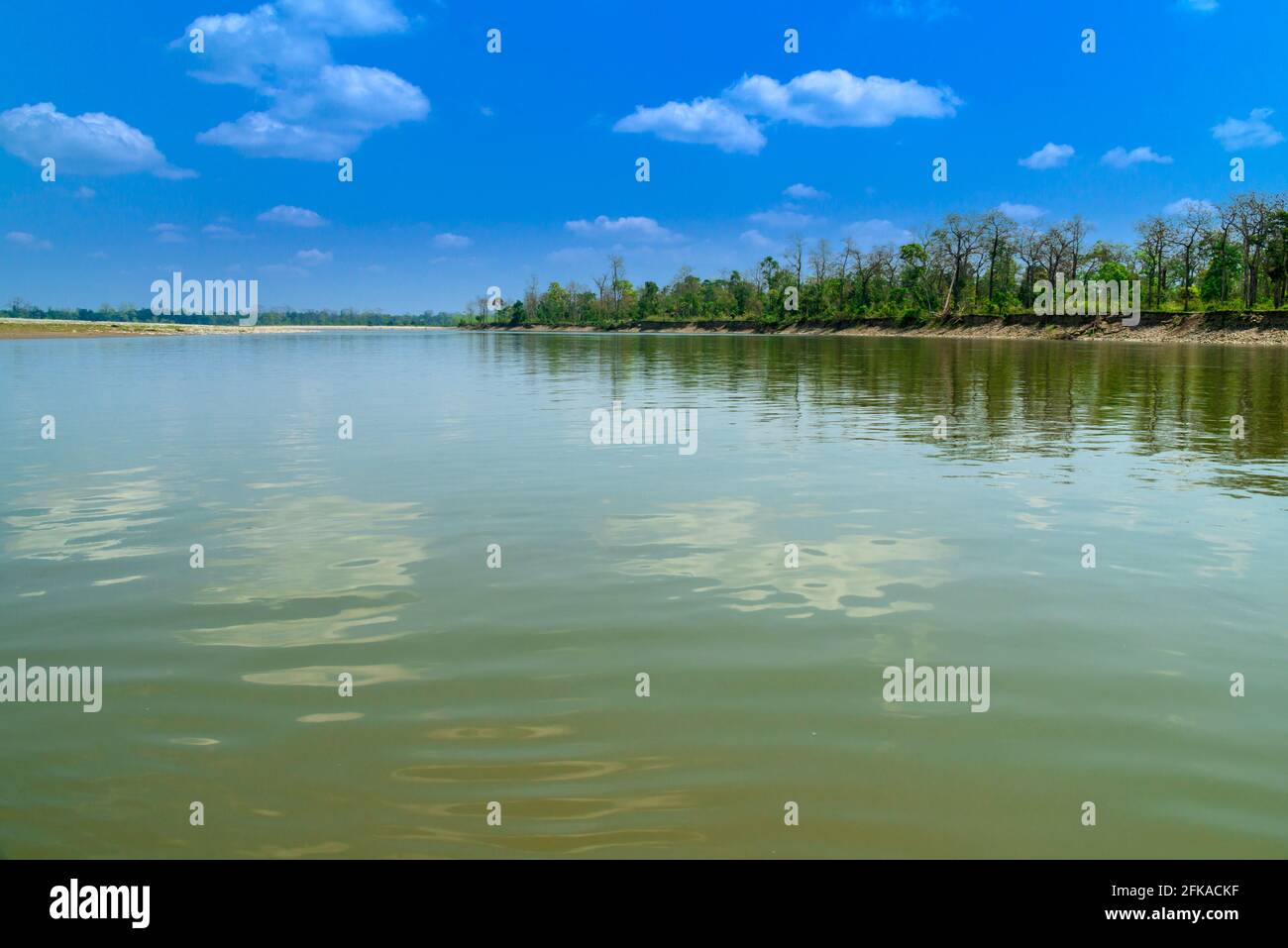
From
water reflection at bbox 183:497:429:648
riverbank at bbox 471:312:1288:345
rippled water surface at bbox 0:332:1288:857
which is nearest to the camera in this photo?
rippled water surface at bbox 0:332:1288:857

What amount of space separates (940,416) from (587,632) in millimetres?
17593

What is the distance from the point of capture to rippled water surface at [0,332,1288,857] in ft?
15.4

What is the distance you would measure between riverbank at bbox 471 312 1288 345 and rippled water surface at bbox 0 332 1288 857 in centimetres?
7795

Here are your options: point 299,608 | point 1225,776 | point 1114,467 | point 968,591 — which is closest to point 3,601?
point 299,608

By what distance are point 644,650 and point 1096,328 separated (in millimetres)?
98187

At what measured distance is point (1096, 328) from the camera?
300 feet

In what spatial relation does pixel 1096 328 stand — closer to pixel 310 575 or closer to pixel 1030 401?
pixel 1030 401

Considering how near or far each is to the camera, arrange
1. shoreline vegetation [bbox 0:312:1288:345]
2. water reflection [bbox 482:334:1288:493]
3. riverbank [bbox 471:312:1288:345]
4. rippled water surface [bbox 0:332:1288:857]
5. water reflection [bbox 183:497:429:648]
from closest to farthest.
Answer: rippled water surface [bbox 0:332:1288:857]
water reflection [bbox 183:497:429:648]
water reflection [bbox 482:334:1288:493]
riverbank [bbox 471:312:1288:345]
shoreline vegetation [bbox 0:312:1288:345]

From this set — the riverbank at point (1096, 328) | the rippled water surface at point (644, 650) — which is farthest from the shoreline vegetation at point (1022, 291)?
the rippled water surface at point (644, 650)

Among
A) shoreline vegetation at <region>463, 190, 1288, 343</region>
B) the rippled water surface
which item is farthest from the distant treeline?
the rippled water surface

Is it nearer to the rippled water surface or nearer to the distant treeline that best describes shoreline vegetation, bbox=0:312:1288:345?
the distant treeline

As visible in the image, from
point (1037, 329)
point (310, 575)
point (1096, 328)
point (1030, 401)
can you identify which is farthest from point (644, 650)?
point (1037, 329)

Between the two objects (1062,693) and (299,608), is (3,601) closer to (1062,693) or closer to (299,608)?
(299,608)

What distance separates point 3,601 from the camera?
813cm
